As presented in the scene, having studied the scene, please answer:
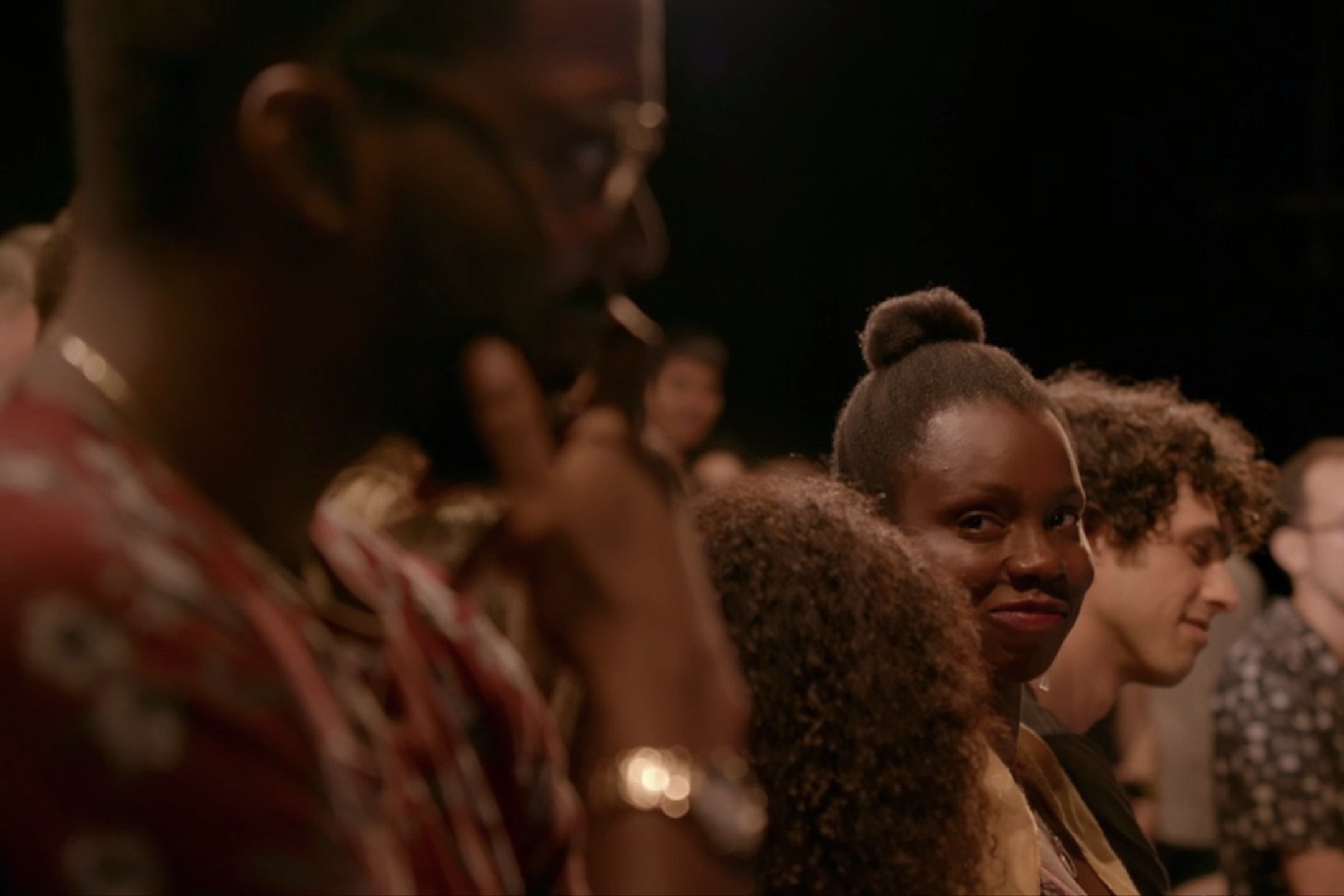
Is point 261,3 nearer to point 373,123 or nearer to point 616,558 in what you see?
point 373,123

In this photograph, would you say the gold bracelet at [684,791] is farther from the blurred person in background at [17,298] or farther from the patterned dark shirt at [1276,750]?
the patterned dark shirt at [1276,750]

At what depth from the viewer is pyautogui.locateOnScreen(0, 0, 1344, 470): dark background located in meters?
3.53

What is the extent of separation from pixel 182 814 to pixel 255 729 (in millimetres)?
46

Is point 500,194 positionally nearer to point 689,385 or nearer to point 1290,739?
point 1290,739

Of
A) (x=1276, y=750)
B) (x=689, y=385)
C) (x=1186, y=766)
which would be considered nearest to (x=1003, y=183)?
(x=689, y=385)

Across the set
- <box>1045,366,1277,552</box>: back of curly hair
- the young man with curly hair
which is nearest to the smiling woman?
the young man with curly hair

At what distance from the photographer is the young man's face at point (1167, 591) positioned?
2.57 metres

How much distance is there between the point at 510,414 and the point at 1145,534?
197cm

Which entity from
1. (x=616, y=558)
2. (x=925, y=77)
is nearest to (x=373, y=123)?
(x=616, y=558)

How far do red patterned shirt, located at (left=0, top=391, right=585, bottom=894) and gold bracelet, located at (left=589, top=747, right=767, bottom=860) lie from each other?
0.07 m

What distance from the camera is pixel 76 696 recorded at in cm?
67

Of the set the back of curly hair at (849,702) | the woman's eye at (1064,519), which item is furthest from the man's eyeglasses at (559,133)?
the woman's eye at (1064,519)

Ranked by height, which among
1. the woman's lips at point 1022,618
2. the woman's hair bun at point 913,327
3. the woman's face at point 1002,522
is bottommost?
the woman's lips at point 1022,618

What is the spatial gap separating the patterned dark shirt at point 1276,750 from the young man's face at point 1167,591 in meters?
0.66
